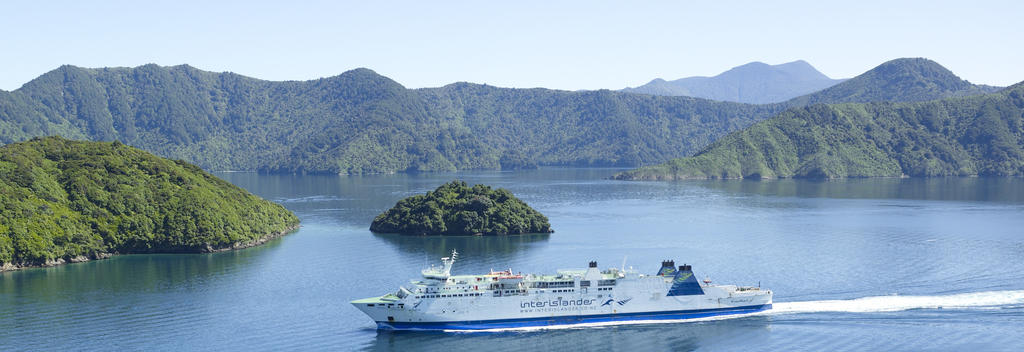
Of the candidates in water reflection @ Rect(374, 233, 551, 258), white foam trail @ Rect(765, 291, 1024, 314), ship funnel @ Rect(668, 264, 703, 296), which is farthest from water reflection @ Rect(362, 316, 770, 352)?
water reflection @ Rect(374, 233, 551, 258)

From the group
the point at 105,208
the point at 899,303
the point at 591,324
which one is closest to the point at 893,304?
the point at 899,303

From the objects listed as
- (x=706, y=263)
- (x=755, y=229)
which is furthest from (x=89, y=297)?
(x=755, y=229)

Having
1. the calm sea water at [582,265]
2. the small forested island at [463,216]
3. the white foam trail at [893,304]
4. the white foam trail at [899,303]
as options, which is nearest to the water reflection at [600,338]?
the calm sea water at [582,265]

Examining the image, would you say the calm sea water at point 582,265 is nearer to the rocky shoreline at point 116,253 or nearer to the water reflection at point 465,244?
the water reflection at point 465,244

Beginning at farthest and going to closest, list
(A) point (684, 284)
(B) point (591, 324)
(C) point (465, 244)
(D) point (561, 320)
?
(C) point (465, 244) → (A) point (684, 284) → (B) point (591, 324) → (D) point (561, 320)

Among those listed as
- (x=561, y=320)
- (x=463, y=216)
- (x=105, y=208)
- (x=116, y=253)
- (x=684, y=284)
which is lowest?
(x=561, y=320)

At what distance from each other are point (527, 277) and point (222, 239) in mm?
58649

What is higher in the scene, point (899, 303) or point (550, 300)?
point (550, 300)

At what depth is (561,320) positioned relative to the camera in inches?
2712

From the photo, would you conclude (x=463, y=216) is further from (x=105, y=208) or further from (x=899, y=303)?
(x=899, y=303)

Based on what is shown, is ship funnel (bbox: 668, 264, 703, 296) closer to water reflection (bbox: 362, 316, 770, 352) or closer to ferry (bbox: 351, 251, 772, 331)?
ferry (bbox: 351, 251, 772, 331)

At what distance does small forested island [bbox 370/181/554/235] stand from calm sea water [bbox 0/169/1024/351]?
3.38 m

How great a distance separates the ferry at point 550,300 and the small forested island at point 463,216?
2267 inches

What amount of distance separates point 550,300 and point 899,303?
1282 inches
